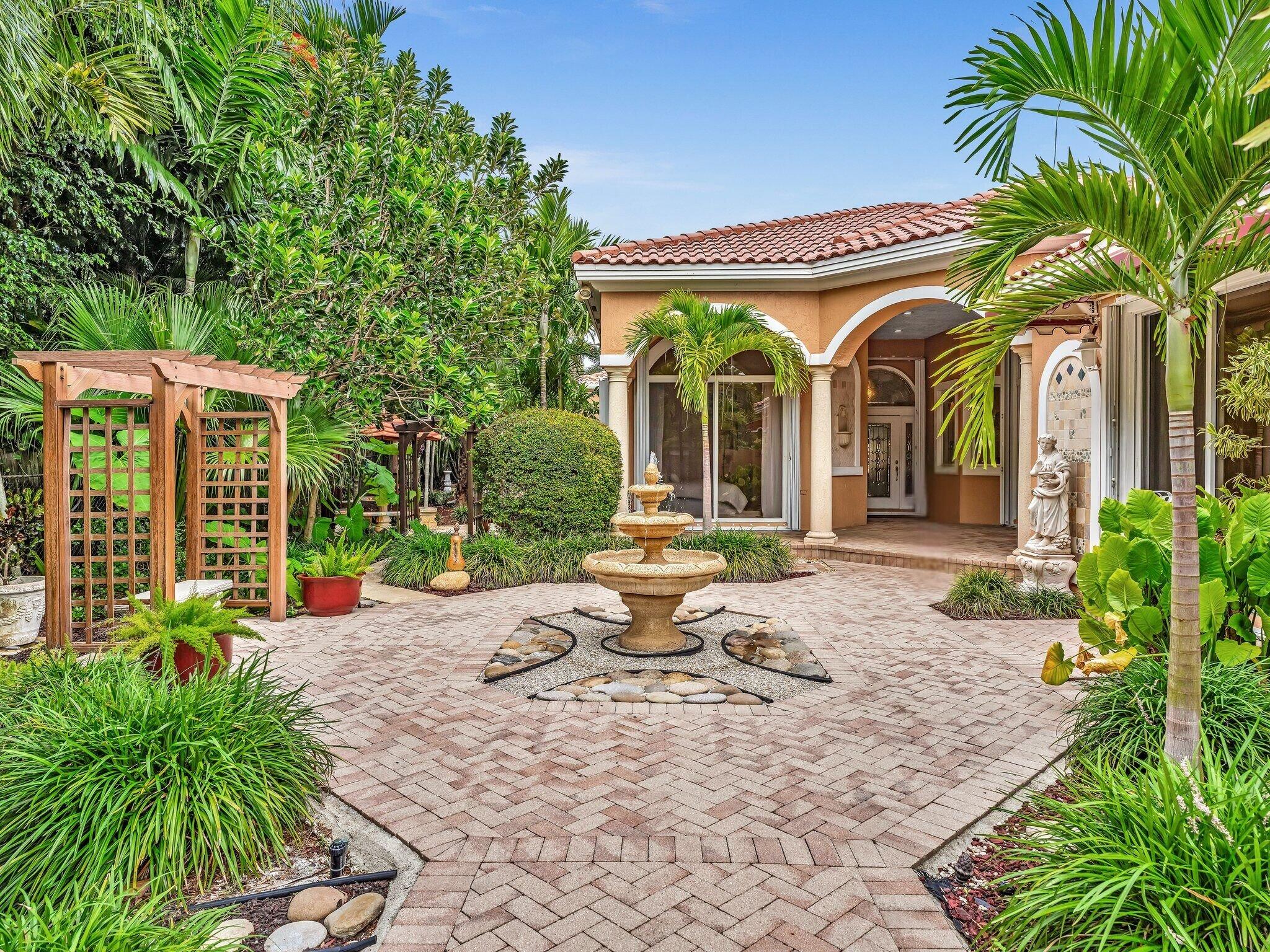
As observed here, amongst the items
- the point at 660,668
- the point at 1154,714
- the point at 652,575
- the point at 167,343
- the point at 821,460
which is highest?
the point at 167,343

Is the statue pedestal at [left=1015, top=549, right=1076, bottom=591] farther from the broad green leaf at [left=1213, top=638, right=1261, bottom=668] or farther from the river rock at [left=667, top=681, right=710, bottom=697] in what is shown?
the river rock at [left=667, top=681, right=710, bottom=697]

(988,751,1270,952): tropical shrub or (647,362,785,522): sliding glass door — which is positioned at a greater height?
(647,362,785,522): sliding glass door

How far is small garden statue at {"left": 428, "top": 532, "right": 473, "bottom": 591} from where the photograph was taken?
9.21 m

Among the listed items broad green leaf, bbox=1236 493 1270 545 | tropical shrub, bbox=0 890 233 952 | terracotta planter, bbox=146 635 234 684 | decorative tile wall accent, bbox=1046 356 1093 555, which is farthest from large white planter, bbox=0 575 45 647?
decorative tile wall accent, bbox=1046 356 1093 555

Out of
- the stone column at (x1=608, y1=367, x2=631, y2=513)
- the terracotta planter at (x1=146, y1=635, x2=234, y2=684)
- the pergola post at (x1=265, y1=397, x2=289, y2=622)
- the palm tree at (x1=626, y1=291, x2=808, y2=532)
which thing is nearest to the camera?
the terracotta planter at (x1=146, y1=635, x2=234, y2=684)

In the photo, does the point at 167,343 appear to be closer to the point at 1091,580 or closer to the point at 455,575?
the point at 455,575

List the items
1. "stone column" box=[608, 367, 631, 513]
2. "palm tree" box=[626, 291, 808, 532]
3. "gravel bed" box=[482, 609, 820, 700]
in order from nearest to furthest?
"gravel bed" box=[482, 609, 820, 700] → "palm tree" box=[626, 291, 808, 532] → "stone column" box=[608, 367, 631, 513]

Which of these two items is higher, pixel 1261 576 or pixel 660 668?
pixel 1261 576

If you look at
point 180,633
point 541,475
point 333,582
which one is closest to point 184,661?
point 180,633

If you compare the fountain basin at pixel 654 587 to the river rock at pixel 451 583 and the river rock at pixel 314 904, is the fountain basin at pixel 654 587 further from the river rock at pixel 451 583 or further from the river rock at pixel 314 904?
the river rock at pixel 314 904

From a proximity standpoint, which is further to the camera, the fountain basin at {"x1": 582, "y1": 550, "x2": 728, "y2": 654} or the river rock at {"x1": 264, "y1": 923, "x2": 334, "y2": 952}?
the fountain basin at {"x1": 582, "y1": 550, "x2": 728, "y2": 654}

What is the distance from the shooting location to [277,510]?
7.66m

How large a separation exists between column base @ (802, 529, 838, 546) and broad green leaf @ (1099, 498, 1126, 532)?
279 inches

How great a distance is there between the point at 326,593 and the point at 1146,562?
7195 mm
